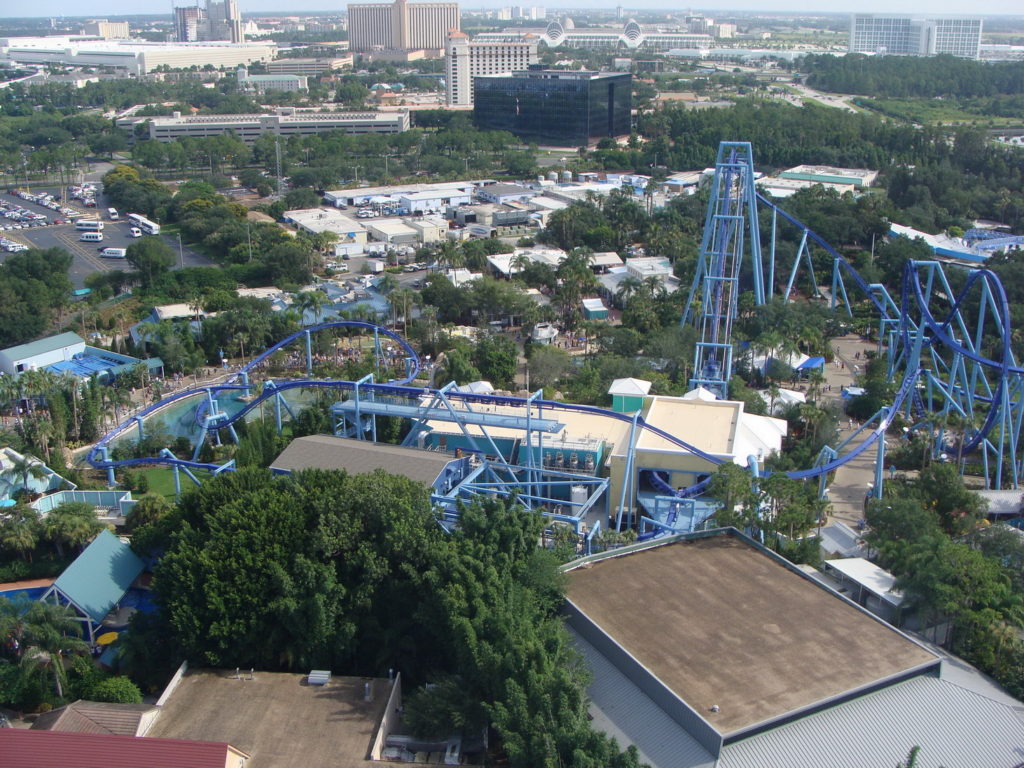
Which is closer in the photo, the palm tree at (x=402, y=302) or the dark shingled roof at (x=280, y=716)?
the dark shingled roof at (x=280, y=716)

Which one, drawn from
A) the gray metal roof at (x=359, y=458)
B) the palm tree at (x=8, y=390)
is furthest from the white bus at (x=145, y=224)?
the gray metal roof at (x=359, y=458)

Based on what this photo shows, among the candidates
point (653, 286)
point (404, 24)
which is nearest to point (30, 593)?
point (653, 286)

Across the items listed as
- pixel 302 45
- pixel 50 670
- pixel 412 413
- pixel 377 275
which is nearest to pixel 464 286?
pixel 377 275

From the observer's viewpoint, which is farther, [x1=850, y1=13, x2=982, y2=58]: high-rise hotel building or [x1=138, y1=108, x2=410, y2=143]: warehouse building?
[x1=850, y1=13, x2=982, y2=58]: high-rise hotel building

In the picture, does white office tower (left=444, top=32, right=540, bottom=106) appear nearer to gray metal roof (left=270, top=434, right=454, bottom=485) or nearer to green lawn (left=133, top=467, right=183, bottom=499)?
green lawn (left=133, top=467, right=183, bottom=499)

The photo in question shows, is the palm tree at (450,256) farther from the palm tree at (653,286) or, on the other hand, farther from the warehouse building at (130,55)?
the warehouse building at (130,55)

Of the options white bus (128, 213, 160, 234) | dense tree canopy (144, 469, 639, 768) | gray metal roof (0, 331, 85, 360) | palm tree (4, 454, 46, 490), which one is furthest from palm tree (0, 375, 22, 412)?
white bus (128, 213, 160, 234)
